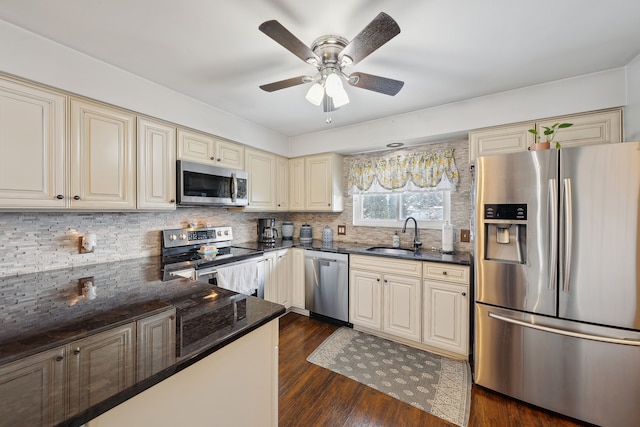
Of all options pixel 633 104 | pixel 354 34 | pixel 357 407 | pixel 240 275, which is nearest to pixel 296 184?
pixel 240 275

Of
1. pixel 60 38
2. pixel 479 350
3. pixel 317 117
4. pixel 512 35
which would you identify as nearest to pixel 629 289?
pixel 479 350

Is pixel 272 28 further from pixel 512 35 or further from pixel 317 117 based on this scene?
pixel 317 117

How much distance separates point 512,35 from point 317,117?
1.83m

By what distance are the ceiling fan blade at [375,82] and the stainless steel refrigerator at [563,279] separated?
887mm

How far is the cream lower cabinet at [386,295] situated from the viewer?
2.47 meters

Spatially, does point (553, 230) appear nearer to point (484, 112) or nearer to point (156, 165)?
point (484, 112)

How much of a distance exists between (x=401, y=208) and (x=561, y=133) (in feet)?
5.16

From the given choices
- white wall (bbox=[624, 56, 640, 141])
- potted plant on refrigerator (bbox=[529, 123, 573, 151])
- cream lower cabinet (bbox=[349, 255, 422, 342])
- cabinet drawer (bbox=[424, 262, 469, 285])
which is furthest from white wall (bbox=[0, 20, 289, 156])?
white wall (bbox=[624, 56, 640, 141])

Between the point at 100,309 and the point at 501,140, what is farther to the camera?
the point at 501,140

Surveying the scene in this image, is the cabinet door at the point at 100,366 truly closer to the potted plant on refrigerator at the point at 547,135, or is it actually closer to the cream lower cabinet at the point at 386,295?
the cream lower cabinet at the point at 386,295

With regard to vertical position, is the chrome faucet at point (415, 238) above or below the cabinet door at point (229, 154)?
below

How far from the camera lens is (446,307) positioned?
7.55 ft

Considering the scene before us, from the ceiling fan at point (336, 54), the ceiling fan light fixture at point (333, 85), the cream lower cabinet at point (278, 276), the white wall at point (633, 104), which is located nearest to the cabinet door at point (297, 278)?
the cream lower cabinet at point (278, 276)

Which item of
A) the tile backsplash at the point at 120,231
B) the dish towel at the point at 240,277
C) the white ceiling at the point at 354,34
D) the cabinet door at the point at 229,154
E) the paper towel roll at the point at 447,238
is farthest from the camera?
the cabinet door at the point at 229,154
